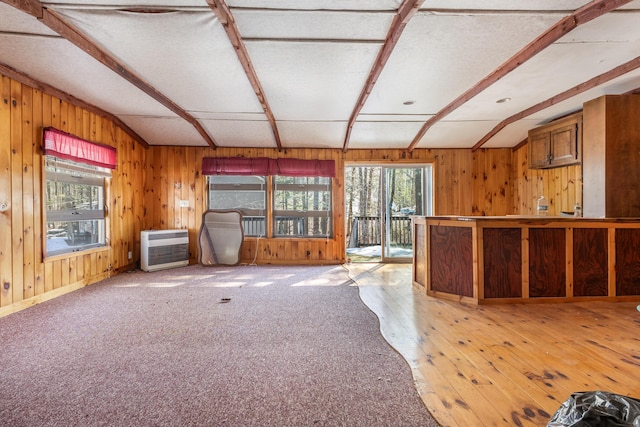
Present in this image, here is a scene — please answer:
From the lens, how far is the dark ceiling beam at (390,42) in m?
2.15

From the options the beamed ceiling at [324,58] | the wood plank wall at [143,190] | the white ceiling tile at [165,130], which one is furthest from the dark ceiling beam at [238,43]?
the wood plank wall at [143,190]

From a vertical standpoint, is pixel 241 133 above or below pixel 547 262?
above

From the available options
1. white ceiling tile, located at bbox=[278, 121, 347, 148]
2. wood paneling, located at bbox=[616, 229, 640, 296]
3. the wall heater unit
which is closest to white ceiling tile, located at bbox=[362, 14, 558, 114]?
white ceiling tile, located at bbox=[278, 121, 347, 148]

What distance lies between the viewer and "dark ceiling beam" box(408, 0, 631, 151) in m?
2.19

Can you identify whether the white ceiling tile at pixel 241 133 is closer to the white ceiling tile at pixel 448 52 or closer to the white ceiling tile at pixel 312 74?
the white ceiling tile at pixel 312 74

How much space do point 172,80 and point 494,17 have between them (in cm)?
329

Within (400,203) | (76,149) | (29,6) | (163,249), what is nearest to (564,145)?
(400,203)

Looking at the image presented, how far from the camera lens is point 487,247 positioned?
10.5 feet

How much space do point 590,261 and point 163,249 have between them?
6.00 meters

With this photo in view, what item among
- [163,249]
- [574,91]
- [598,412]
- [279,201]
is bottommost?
[598,412]

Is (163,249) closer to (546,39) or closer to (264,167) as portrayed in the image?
(264,167)

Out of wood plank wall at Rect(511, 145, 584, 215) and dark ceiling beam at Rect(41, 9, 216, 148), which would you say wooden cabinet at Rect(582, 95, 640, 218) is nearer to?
wood plank wall at Rect(511, 145, 584, 215)

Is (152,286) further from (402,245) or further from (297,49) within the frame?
(402,245)

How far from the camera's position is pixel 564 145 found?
4078 mm
